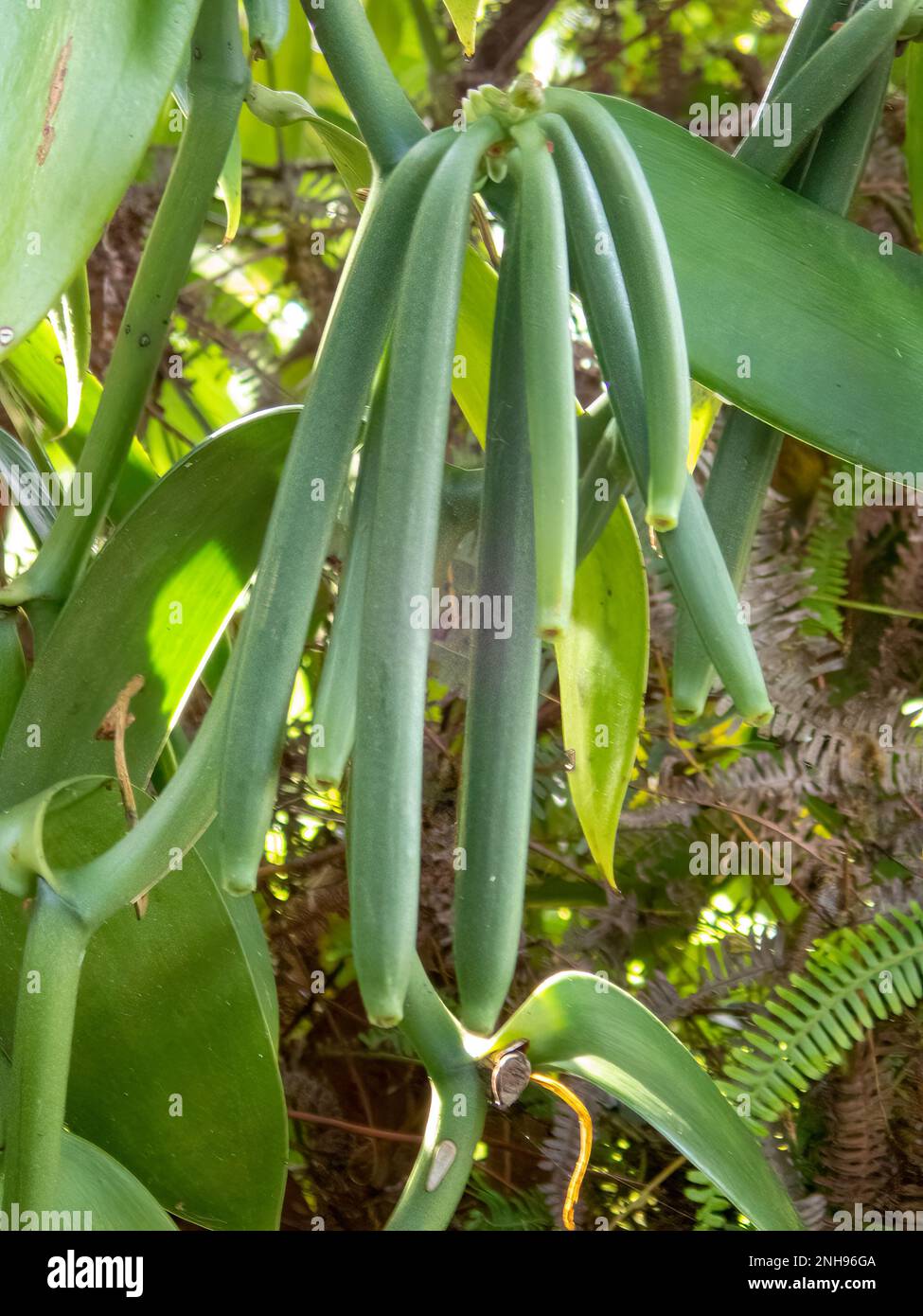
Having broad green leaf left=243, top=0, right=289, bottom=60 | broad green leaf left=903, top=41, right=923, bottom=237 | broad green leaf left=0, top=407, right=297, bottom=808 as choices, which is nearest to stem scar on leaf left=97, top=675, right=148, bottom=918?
broad green leaf left=0, top=407, right=297, bottom=808

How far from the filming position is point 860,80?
0.45 metres

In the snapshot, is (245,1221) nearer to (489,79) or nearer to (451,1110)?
(451,1110)

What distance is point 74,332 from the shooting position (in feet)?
1.83

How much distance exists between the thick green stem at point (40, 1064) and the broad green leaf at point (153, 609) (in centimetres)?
12

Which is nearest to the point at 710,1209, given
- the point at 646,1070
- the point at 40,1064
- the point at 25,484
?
the point at 646,1070

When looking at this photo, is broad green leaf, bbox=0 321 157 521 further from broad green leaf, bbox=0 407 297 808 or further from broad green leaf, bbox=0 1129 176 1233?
broad green leaf, bbox=0 1129 176 1233

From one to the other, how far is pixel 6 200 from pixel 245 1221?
1.28 ft

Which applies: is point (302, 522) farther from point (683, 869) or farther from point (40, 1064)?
point (683, 869)

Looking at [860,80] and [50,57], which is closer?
[50,57]

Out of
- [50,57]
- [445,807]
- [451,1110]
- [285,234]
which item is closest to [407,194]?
[50,57]

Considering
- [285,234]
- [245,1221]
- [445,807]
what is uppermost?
[285,234]

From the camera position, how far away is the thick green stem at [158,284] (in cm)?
45

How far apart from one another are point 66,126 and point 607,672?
305 mm

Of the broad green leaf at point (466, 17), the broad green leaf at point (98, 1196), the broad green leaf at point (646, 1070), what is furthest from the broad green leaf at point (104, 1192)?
the broad green leaf at point (466, 17)
